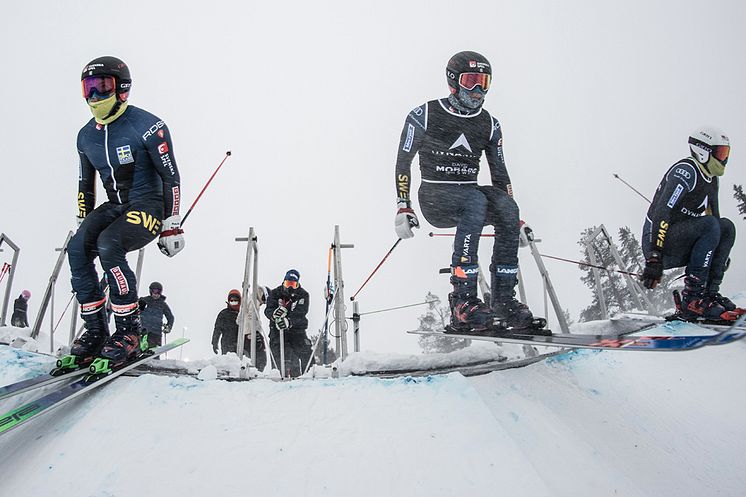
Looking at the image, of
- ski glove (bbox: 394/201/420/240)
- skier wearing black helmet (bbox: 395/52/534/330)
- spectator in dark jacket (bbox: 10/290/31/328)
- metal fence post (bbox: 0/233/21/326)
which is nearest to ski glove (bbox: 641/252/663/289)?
skier wearing black helmet (bbox: 395/52/534/330)

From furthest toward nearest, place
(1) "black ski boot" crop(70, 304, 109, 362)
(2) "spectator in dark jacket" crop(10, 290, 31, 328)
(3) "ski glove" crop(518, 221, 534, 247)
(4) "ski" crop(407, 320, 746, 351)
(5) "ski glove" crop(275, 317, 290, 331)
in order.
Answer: (2) "spectator in dark jacket" crop(10, 290, 31, 328), (5) "ski glove" crop(275, 317, 290, 331), (3) "ski glove" crop(518, 221, 534, 247), (1) "black ski boot" crop(70, 304, 109, 362), (4) "ski" crop(407, 320, 746, 351)

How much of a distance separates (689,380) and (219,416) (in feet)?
12.3

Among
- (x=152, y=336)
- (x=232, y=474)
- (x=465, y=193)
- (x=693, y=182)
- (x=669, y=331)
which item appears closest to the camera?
(x=232, y=474)

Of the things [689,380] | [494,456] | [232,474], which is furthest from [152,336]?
[689,380]

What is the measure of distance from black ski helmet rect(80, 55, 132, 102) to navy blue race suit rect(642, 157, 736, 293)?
18.7 ft

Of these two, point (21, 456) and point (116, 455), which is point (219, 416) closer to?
point (116, 455)

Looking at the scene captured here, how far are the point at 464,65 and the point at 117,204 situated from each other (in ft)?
10.9

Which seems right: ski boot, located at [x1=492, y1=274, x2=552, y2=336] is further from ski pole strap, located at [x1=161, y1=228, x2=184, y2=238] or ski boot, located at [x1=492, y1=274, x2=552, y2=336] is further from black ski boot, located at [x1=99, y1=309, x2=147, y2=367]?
black ski boot, located at [x1=99, y1=309, x2=147, y2=367]

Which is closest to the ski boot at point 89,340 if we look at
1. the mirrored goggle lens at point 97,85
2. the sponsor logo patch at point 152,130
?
the sponsor logo patch at point 152,130

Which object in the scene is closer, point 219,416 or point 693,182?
point 219,416

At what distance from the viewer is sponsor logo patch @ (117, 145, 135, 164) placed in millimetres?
3406

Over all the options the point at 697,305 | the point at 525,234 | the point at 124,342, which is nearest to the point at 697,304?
the point at 697,305

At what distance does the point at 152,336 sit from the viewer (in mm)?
7152

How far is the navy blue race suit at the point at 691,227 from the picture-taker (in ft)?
15.2
